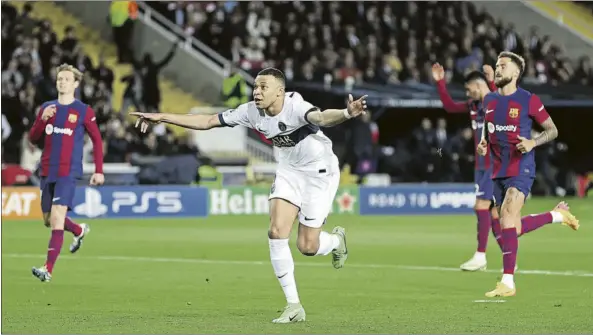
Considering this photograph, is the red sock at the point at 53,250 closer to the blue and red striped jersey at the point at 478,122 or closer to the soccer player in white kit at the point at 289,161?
the soccer player in white kit at the point at 289,161

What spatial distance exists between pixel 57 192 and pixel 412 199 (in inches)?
587

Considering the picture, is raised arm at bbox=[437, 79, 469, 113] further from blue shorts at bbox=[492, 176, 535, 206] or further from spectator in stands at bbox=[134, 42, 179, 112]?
spectator in stands at bbox=[134, 42, 179, 112]

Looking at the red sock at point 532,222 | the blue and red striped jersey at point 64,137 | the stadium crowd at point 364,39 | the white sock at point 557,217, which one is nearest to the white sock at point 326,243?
the red sock at point 532,222

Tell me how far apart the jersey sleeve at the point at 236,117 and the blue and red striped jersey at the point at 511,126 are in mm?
2883

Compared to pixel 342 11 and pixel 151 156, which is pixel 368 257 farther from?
pixel 342 11

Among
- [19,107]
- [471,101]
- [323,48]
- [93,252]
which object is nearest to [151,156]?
[19,107]

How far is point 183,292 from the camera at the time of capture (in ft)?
43.9

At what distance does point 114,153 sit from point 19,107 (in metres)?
2.24

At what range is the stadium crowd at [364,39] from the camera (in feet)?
111

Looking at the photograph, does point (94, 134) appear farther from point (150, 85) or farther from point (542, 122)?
point (150, 85)

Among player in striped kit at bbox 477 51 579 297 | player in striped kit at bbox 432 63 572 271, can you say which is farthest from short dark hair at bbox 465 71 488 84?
player in striped kit at bbox 477 51 579 297

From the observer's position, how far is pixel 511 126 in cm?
1320

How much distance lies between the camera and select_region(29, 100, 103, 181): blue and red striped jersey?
14.8 meters

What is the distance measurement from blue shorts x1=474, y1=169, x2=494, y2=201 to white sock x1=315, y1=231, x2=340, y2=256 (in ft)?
13.1
